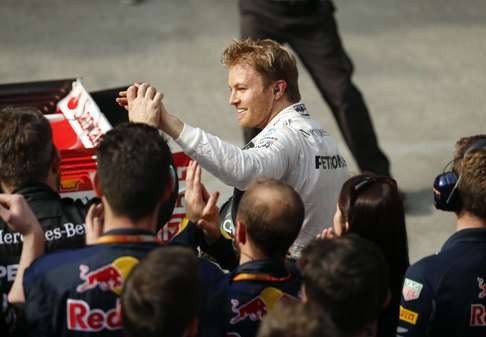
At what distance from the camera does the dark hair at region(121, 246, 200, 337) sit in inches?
111

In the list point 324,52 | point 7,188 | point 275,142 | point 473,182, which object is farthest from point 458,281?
point 324,52

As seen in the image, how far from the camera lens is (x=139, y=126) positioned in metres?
3.40

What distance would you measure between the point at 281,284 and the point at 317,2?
3616 mm

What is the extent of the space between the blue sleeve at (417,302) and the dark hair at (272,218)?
426 mm

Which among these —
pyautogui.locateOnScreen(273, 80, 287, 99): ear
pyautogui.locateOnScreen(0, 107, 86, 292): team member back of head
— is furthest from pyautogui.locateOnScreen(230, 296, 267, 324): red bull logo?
pyautogui.locateOnScreen(273, 80, 287, 99): ear

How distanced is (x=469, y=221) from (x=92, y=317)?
135 centimetres

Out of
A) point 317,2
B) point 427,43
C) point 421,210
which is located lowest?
point 421,210

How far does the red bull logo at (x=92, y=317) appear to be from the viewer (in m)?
Result: 3.13

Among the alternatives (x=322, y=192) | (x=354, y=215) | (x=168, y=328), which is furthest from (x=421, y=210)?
(x=168, y=328)

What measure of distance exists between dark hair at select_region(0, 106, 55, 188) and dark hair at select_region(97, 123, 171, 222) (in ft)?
1.16

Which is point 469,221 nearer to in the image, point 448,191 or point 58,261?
point 448,191

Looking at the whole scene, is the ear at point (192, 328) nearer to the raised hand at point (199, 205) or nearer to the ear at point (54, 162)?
the raised hand at point (199, 205)

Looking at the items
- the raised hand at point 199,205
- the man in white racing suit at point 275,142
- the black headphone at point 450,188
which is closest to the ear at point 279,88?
the man in white racing suit at point 275,142

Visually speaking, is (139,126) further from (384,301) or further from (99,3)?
(99,3)
